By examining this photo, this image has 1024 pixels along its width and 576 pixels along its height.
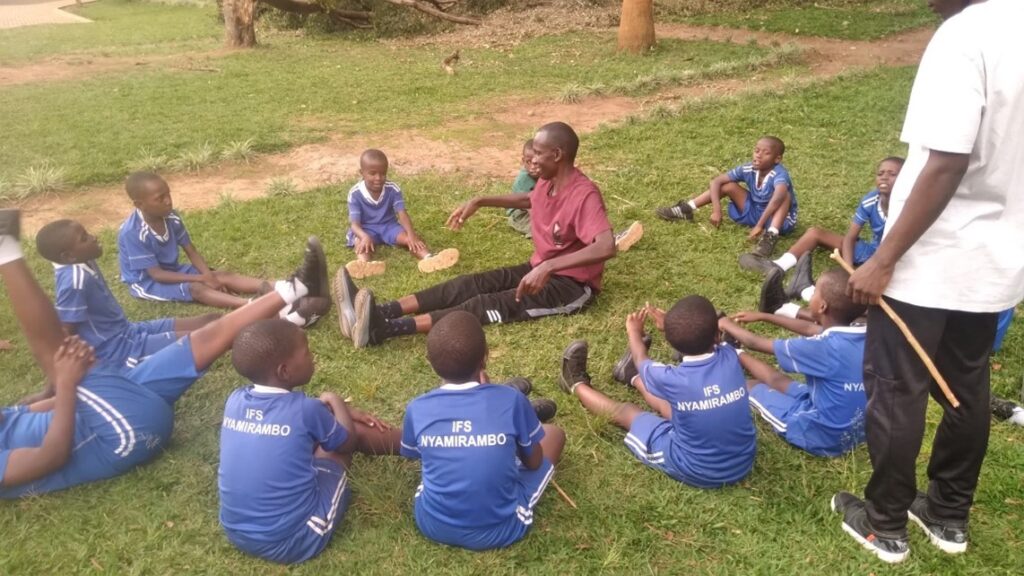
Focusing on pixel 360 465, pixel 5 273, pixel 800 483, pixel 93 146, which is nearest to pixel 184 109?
pixel 93 146

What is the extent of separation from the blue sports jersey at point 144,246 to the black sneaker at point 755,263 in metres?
3.77

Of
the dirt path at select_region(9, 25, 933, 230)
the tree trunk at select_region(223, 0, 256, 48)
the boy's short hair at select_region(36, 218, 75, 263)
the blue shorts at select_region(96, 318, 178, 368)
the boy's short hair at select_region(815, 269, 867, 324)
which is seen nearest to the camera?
the boy's short hair at select_region(815, 269, 867, 324)

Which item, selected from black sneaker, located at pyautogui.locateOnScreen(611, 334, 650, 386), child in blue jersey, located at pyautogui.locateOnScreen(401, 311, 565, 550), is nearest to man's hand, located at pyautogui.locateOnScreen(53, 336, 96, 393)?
child in blue jersey, located at pyautogui.locateOnScreen(401, 311, 565, 550)

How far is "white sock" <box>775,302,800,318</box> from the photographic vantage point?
447cm

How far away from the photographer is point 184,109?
32.4 ft

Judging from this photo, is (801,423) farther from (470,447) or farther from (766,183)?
(766,183)

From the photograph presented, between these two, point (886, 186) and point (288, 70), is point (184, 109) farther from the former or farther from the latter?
point (886, 186)

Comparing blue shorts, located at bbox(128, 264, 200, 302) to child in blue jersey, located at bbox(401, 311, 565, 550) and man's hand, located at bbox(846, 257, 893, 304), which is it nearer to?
child in blue jersey, located at bbox(401, 311, 565, 550)

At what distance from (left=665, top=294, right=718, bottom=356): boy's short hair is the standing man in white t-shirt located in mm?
674

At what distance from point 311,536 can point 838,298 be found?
239 centimetres

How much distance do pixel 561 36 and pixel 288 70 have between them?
5449 millimetres

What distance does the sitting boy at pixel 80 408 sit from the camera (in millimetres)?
3010

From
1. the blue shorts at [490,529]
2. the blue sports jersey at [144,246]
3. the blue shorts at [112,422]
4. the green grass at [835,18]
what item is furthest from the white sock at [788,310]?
the green grass at [835,18]

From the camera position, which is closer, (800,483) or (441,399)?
(441,399)
